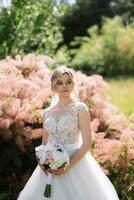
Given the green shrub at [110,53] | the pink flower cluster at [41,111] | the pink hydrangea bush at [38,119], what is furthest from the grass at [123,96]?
the green shrub at [110,53]

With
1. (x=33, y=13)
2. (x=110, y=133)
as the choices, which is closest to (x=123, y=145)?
(x=110, y=133)

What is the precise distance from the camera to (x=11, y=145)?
283 inches

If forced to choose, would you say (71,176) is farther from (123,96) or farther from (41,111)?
(123,96)

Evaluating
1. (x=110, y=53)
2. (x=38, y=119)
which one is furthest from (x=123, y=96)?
(x=110, y=53)

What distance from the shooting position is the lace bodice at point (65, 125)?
536cm

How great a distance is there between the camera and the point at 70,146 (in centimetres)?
543

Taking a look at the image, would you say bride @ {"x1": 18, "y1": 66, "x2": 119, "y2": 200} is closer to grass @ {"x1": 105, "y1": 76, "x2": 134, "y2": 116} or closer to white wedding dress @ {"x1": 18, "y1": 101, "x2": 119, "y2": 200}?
white wedding dress @ {"x1": 18, "y1": 101, "x2": 119, "y2": 200}

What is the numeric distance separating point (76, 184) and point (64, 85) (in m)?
0.87

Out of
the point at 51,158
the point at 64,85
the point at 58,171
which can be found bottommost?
the point at 58,171

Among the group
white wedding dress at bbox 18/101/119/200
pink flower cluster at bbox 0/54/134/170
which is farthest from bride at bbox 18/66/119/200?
pink flower cluster at bbox 0/54/134/170

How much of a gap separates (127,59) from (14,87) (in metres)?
18.6

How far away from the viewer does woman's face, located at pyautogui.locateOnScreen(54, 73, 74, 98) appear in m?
5.32

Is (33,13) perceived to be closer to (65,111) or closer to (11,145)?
(11,145)

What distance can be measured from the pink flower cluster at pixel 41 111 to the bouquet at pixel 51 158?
4.55 feet
